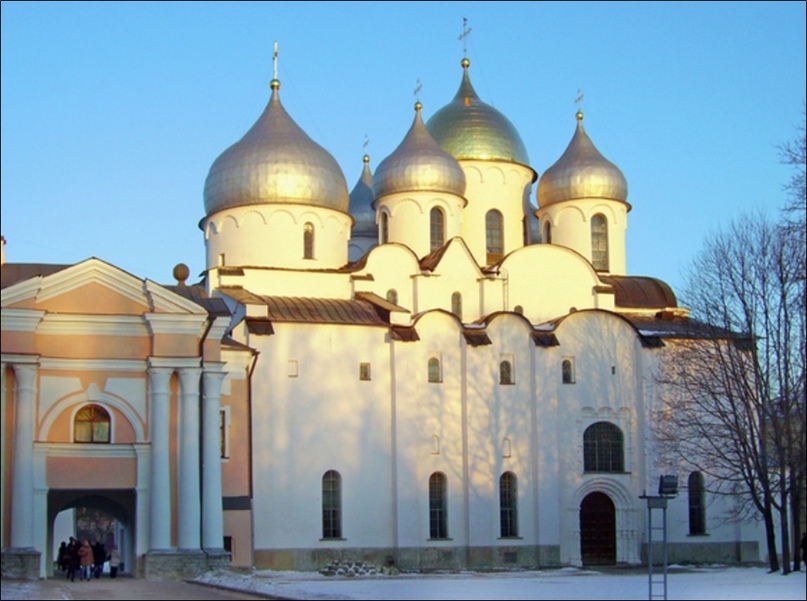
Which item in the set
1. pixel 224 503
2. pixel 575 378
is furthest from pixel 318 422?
pixel 575 378

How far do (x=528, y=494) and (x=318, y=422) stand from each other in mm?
7011

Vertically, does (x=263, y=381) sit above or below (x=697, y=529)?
above

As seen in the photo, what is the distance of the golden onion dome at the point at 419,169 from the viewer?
48625 millimetres

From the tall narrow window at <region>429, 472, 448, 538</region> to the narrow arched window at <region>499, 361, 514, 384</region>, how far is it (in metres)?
3.55

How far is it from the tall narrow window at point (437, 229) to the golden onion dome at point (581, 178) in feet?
15.2

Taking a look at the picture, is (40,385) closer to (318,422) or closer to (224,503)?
(224,503)

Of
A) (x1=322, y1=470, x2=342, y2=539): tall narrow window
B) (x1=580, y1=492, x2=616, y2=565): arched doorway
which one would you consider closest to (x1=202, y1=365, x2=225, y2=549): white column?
(x1=322, y1=470, x2=342, y2=539): tall narrow window

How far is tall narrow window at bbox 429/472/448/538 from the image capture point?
43812 mm

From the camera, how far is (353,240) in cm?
5494

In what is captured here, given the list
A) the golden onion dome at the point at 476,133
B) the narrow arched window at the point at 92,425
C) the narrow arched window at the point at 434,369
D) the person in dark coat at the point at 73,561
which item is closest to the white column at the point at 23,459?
the person in dark coat at the point at 73,561

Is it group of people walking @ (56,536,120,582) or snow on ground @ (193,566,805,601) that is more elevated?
group of people walking @ (56,536,120,582)

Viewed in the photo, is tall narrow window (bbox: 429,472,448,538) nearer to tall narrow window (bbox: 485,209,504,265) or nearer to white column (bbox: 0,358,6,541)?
tall narrow window (bbox: 485,209,504,265)

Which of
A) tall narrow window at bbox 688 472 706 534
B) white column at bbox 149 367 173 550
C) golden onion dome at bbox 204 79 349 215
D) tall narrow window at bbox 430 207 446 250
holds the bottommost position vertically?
tall narrow window at bbox 688 472 706 534

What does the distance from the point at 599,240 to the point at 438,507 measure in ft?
41.3
